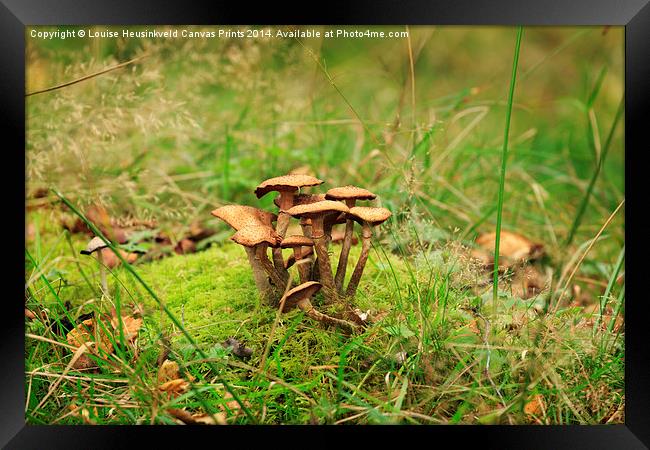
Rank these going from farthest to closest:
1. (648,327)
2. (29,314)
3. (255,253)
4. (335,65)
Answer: (335,65)
(29,314)
(255,253)
(648,327)

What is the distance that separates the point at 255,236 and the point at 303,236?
0.22 metres

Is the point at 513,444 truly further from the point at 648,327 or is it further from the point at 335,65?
the point at 335,65

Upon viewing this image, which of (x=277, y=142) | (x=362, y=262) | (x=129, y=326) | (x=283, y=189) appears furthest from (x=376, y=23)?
(x=277, y=142)

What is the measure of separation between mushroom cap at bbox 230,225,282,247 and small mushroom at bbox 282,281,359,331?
241 millimetres

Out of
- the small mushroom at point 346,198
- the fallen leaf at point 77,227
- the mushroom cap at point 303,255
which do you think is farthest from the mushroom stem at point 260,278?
the fallen leaf at point 77,227

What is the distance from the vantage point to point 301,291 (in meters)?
2.37

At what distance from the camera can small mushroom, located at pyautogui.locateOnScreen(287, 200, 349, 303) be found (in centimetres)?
222

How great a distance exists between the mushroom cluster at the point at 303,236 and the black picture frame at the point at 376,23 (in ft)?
2.15

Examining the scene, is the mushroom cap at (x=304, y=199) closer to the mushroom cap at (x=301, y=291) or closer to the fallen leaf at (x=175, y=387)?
the mushroom cap at (x=301, y=291)

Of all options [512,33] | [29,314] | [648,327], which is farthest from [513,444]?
[512,33]

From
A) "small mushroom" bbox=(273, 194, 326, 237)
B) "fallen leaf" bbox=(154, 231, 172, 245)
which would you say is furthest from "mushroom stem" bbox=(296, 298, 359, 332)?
"fallen leaf" bbox=(154, 231, 172, 245)

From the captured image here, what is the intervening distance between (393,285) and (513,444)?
107 centimetres

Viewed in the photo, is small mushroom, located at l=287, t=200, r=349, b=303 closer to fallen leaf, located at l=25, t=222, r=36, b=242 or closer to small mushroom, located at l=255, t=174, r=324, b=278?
small mushroom, located at l=255, t=174, r=324, b=278

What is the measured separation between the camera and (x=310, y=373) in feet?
7.91
